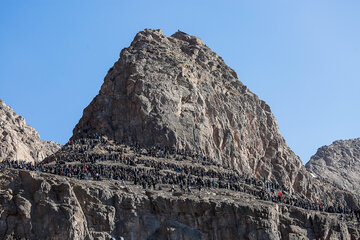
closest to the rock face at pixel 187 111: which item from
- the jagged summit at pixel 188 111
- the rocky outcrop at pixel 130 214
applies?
the jagged summit at pixel 188 111

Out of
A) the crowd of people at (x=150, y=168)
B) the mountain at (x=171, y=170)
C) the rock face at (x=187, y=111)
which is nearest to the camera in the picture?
the mountain at (x=171, y=170)

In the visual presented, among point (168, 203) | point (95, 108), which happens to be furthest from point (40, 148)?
point (168, 203)

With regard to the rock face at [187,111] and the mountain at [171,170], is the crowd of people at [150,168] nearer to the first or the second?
the mountain at [171,170]

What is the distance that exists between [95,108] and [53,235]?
175 feet

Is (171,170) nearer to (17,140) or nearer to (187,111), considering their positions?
(187,111)

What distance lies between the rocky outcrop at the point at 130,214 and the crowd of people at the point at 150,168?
12.2ft

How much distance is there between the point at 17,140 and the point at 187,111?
68155mm

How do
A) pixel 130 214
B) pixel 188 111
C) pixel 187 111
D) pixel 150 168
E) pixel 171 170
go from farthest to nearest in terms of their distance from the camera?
1. pixel 188 111
2. pixel 187 111
3. pixel 171 170
4. pixel 150 168
5. pixel 130 214

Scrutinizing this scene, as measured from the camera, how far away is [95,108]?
125312 mm

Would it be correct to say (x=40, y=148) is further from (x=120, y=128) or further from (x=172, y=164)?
(x=172, y=164)

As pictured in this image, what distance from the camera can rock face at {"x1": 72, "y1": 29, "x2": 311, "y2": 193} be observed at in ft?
388

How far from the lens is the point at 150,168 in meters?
97.9

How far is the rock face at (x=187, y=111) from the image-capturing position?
388 ft

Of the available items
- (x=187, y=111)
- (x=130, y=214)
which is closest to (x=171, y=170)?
(x=130, y=214)
